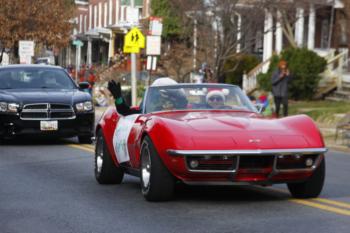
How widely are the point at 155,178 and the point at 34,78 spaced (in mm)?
10380

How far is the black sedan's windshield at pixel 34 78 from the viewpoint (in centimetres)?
1944

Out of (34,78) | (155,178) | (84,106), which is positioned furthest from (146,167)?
(34,78)

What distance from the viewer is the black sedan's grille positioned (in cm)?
1841

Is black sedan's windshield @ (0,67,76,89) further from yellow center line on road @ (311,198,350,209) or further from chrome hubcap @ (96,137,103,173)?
yellow center line on road @ (311,198,350,209)

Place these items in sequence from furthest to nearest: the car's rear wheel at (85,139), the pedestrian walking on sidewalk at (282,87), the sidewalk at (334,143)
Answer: the pedestrian walking on sidewalk at (282,87)
the sidewalk at (334,143)
the car's rear wheel at (85,139)

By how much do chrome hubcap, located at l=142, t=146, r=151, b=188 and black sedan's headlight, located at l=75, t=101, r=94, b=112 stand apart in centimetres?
874

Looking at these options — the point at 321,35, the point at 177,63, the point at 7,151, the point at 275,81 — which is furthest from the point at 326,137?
the point at 321,35

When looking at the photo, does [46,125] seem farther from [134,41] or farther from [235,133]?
[134,41]

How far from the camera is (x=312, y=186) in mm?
10164

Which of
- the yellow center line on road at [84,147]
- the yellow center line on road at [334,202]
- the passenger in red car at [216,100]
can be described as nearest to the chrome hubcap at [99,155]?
the passenger in red car at [216,100]

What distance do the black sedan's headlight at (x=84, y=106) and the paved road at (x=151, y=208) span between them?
5.46m

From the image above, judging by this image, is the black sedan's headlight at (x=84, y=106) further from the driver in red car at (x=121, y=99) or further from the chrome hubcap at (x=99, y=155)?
the driver in red car at (x=121, y=99)

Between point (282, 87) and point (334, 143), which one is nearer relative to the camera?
point (334, 143)

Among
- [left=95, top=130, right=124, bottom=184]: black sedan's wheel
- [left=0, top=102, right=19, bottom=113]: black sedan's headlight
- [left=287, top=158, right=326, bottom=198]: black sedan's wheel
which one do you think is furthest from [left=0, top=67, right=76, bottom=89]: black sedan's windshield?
[left=287, top=158, right=326, bottom=198]: black sedan's wheel
